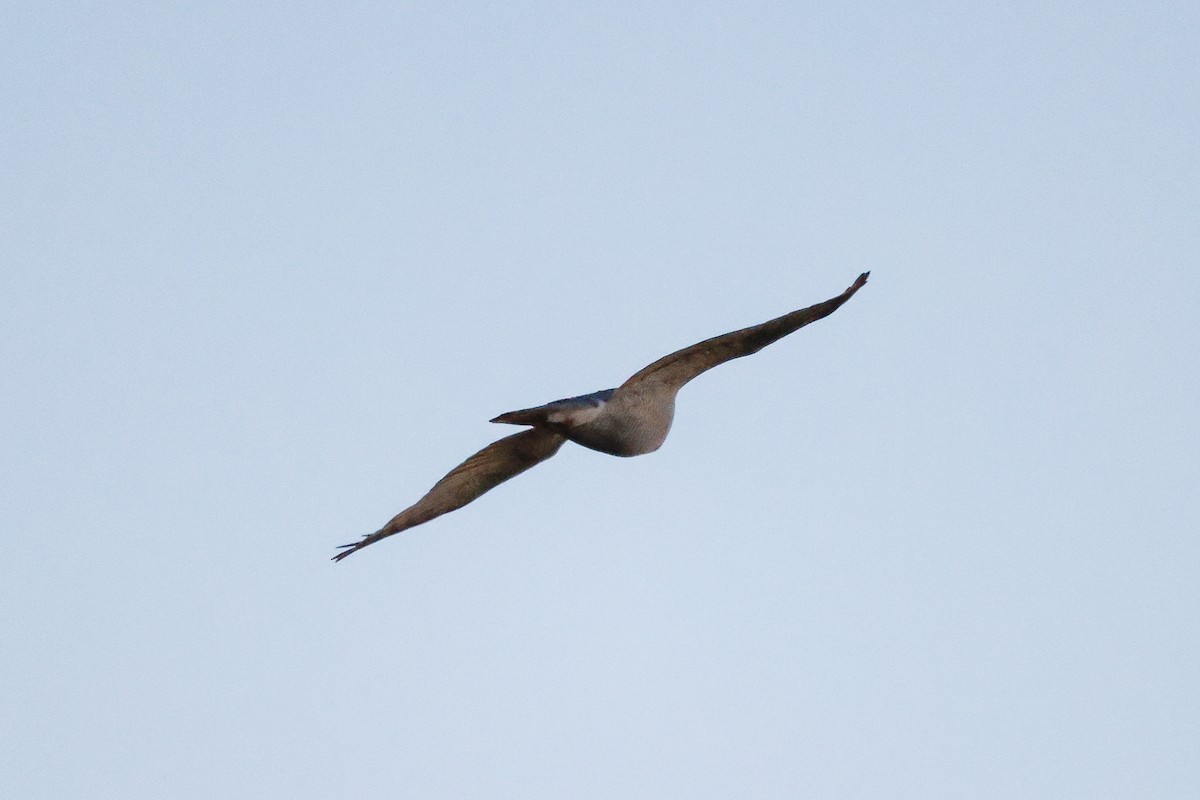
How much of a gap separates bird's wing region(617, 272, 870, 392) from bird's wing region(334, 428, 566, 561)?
1.59m

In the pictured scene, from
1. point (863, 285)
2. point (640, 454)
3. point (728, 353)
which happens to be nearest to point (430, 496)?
point (640, 454)

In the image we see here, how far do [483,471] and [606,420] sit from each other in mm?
2205

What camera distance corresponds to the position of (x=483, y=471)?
18.3m

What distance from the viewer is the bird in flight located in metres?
16.3

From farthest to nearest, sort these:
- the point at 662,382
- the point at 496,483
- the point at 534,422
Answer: the point at 496,483, the point at 662,382, the point at 534,422

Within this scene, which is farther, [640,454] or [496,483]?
[496,483]

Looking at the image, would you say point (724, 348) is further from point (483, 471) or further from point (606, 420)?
point (483, 471)

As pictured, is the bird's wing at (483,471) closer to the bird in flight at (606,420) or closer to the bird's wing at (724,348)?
the bird in flight at (606,420)

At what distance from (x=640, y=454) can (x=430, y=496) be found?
2.33 metres

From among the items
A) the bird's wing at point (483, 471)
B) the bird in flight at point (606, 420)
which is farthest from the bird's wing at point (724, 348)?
the bird's wing at point (483, 471)

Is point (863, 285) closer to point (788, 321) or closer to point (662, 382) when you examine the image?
point (788, 321)

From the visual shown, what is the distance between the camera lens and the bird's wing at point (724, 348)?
16266 millimetres

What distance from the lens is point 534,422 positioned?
52.2 ft

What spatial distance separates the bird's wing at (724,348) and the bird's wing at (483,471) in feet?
5.20
